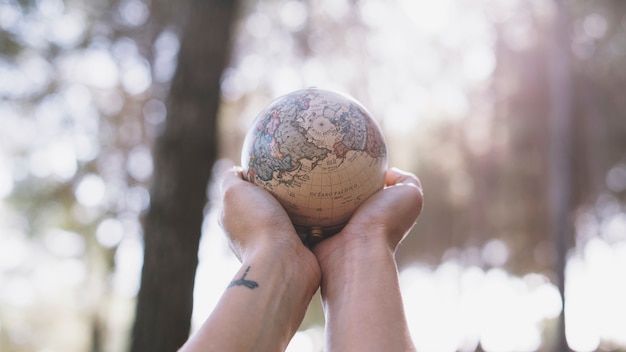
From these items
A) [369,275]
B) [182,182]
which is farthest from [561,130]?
[369,275]

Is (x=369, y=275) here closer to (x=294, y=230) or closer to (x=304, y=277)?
(x=304, y=277)

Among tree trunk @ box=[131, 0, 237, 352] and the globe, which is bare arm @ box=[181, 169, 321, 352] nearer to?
the globe

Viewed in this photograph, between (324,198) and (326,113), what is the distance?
39 cm

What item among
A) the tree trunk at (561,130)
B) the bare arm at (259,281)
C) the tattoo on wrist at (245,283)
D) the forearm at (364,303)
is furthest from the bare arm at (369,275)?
the tree trunk at (561,130)

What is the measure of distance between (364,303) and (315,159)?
689 mm

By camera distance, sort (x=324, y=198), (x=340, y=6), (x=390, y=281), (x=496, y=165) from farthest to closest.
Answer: (x=496, y=165) → (x=340, y=6) → (x=324, y=198) → (x=390, y=281)

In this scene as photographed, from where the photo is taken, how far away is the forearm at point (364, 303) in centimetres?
219

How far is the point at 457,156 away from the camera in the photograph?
18547 millimetres

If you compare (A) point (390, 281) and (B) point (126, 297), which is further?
(B) point (126, 297)

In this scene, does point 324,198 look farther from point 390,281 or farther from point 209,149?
point 209,149

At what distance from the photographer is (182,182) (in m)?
4.96

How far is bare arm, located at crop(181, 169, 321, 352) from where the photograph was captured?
209 centimetres

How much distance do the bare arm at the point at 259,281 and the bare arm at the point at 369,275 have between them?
0.41 feet

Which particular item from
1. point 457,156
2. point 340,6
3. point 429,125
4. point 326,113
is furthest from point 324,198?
point 457,156
